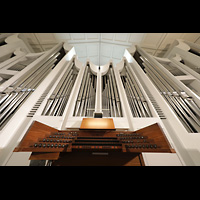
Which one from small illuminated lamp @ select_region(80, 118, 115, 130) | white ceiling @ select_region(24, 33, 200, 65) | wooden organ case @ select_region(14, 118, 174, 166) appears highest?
white ceiling @ select_region(24, 33, 200, 65)

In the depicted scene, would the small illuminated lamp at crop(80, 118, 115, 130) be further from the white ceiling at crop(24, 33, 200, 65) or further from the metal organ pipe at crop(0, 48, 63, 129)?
the white ceiling at crop(24, 33, 200, 65)

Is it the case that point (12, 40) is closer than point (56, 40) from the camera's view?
Yes

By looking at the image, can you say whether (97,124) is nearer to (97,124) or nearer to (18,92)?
(97,124)

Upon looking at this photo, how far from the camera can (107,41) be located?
560 centimetres

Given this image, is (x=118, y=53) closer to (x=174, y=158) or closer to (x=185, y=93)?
(x=185, y=93)

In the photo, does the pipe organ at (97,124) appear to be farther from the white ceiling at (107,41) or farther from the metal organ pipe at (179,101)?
the white ceiling at (107,41)

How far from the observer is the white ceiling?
4871mm

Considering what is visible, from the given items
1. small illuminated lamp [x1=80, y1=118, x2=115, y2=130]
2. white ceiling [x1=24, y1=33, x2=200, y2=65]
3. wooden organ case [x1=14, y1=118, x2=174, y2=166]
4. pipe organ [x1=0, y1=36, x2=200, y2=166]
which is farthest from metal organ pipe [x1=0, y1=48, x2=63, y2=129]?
white ceiling [x1=24, y1=33, x2=200, y2=65]
